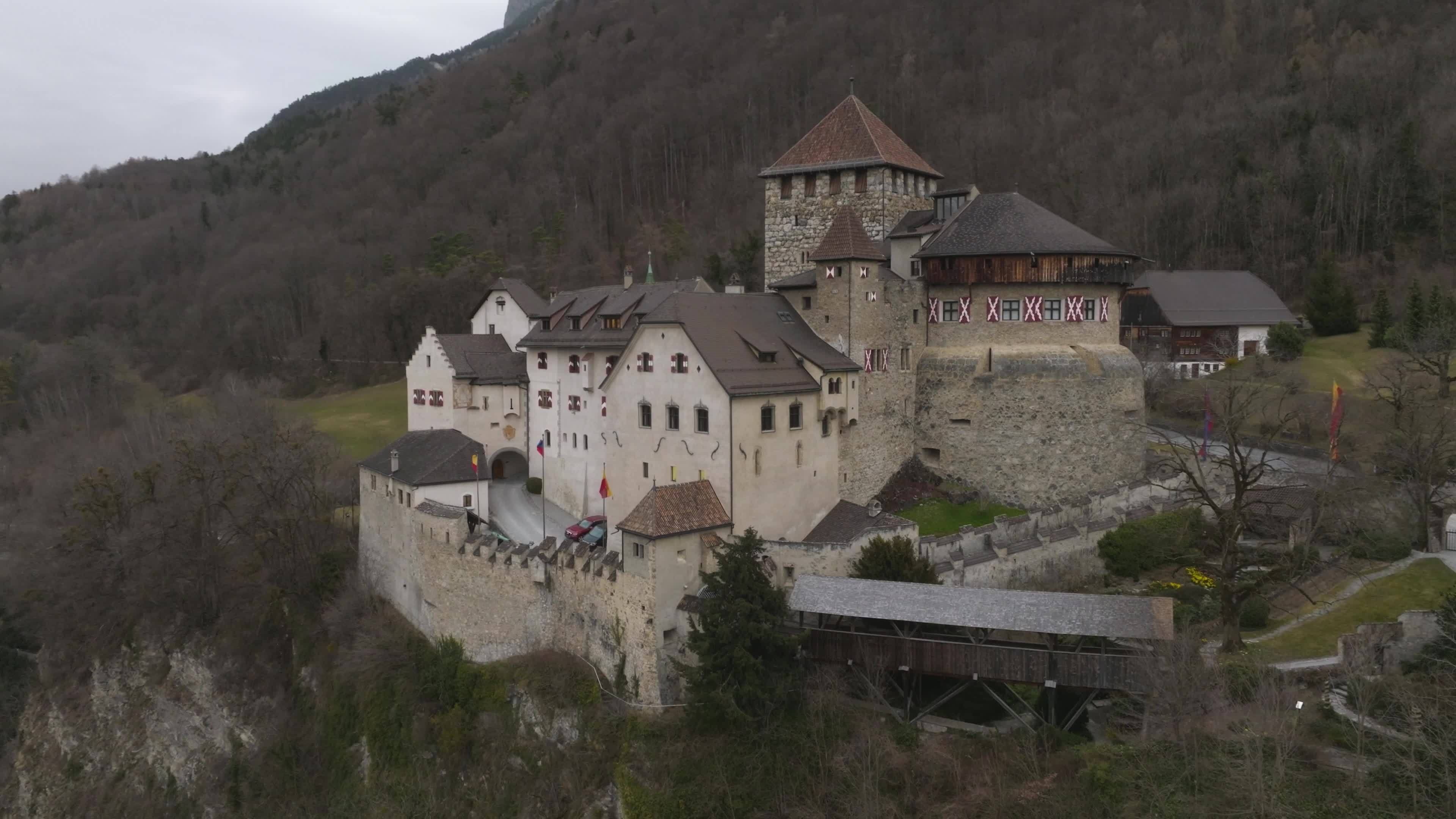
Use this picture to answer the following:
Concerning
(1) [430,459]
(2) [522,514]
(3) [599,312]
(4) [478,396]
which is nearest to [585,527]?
(2) [522,514]

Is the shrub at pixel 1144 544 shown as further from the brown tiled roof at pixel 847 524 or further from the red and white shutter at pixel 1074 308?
the red and white shutter at pixel 1074 308

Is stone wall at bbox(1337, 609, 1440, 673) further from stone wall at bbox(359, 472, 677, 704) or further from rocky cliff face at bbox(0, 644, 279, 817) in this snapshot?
rocky cliff face at bbox(0, 644, 279, 817)

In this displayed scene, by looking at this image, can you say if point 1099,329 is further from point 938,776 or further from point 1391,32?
point 1391,32

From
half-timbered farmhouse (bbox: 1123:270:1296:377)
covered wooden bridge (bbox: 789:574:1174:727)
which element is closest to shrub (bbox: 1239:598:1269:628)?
covered wooden bridge (bbox: 789:574:1174:727)

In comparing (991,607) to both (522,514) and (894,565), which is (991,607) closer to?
(894,565)

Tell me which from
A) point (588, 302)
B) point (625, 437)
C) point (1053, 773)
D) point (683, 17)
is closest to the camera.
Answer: point (1053, 773)

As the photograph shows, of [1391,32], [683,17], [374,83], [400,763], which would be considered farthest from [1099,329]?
[374,83]
